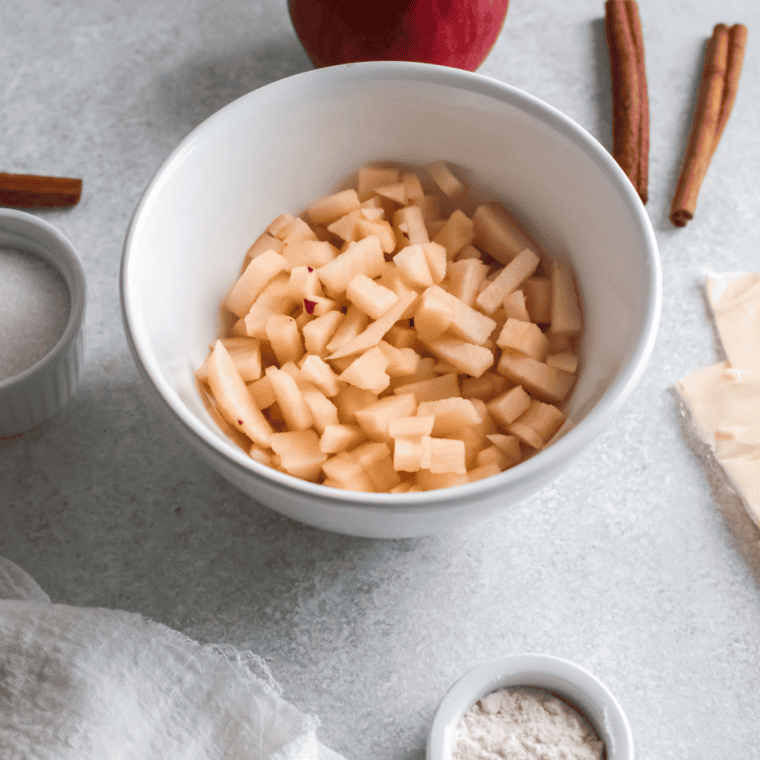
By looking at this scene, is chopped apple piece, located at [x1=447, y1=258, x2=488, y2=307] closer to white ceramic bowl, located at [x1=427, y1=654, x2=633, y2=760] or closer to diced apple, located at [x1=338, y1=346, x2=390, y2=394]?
diced apple, located at [x1=338, y1=346, x2=390, y2=394]

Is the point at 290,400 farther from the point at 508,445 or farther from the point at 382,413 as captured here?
the point at 508,445

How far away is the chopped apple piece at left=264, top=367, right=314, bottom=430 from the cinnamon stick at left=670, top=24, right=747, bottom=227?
70 centimetres

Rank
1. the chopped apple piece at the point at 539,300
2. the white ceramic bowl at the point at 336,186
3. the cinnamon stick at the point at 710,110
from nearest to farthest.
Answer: the white ceramic bowl at the point at 336,186, the chopped apple piece at the point at 539,300, the cinnamon stick at the point at 710,110

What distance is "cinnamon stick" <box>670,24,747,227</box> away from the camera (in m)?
1.21

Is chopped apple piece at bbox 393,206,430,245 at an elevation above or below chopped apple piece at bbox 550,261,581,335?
above

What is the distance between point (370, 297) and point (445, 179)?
23cm

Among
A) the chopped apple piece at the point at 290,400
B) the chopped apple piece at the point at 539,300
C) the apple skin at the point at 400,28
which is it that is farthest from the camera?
the apple skin at the point at 400,28

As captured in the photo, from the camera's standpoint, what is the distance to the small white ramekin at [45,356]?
3.00 feet

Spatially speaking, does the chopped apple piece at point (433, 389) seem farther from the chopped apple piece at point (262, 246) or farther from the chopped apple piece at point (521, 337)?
the chopped apple piece at point (262, 246)

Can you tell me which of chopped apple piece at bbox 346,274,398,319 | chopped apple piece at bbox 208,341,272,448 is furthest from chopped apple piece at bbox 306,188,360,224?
chopped apple piece at bbox 208,341,272,448

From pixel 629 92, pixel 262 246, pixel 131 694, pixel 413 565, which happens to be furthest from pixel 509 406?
pixel 629 92

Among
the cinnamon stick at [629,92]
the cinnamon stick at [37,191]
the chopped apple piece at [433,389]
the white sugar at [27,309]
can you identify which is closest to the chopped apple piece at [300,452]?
the chopped apple piece at [433,389]

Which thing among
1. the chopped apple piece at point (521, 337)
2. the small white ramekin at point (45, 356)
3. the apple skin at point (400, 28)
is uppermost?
the apple skin at point (400, 28)

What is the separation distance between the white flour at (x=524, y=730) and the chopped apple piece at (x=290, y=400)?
0.35 m
